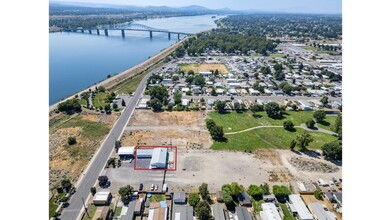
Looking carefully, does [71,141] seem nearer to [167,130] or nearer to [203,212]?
[167,130]

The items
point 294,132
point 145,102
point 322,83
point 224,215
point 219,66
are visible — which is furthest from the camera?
point 219,66

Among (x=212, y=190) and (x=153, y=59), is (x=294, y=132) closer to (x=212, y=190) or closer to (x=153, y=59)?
(x=212, y=190)

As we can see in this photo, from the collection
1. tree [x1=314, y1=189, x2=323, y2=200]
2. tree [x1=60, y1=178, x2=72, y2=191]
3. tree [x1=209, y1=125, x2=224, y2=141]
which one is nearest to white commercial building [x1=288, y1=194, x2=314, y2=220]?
tree [x1=314, y1=189, x2=323, y2=200]

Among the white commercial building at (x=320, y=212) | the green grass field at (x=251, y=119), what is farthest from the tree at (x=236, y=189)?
the green grass field at (x=251, y=119)

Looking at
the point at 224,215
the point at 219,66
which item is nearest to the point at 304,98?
the point at 219,66

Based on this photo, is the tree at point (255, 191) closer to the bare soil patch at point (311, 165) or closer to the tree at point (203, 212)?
the tree at point (203, 212)
